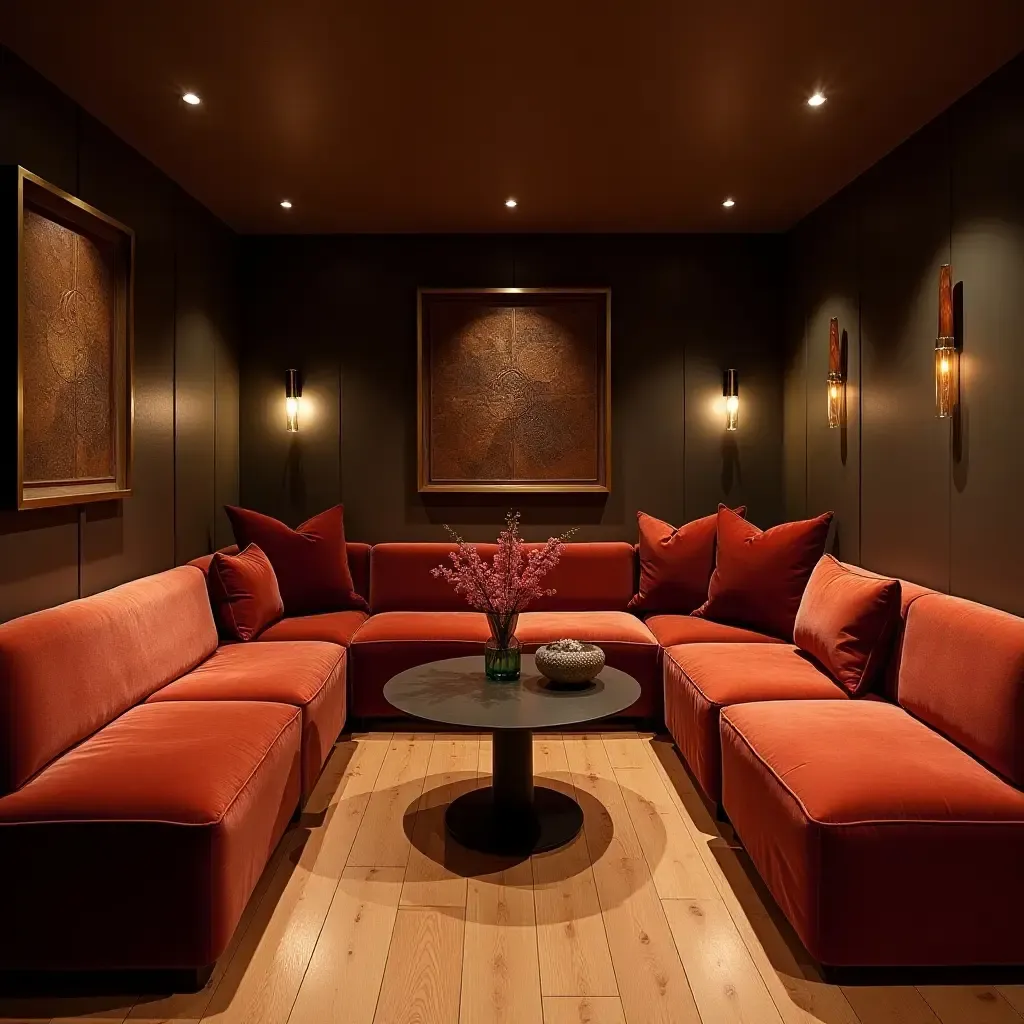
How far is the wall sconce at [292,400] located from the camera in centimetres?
507

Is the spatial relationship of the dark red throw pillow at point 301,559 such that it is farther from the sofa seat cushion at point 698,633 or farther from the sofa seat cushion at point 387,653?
the sofa seat cushion at point 698,633

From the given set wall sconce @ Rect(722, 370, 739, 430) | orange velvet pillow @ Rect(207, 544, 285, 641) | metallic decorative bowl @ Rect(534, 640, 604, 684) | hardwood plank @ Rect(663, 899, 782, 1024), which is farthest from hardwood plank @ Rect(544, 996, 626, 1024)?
wall sconce @ Rect(722, 370, 739, 430)

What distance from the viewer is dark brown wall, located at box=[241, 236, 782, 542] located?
516 cm

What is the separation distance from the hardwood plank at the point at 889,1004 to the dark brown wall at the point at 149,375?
8.77ft

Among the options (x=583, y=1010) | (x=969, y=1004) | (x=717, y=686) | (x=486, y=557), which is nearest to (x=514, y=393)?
(x=486, y=557)

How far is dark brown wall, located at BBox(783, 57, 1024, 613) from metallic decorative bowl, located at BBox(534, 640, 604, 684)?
54.5 inches

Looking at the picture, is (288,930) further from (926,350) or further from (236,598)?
(926,350)

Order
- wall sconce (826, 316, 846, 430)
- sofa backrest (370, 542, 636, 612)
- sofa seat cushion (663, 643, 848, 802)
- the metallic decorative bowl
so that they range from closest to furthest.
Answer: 1. the metallic decorative bowl
2. sofa seat cushion (663, 643, 848, 802)
3. wall sconce (826, 316, 846, 430)
4. sofa backrest (370, 542, 636, 612)

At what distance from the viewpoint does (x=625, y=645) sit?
4199mm

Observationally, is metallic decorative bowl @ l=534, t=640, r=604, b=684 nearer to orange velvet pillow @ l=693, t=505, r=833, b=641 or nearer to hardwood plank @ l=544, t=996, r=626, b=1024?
hardwood plank @ l=544, t=996, r=626, b=1024

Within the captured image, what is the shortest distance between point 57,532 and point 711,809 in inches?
102

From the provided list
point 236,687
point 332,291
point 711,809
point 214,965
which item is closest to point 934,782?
point 711,809

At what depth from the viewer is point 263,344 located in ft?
A: 17.0

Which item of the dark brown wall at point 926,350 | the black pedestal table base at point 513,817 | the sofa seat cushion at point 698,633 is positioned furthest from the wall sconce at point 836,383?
the black pedestal table base at point 513,817
